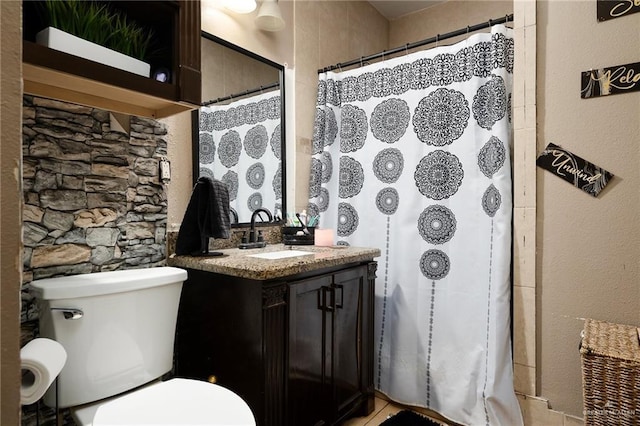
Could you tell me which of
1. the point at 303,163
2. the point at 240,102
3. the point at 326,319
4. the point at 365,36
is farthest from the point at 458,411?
the point at 365,36

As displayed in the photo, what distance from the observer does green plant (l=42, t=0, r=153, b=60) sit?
1085mm

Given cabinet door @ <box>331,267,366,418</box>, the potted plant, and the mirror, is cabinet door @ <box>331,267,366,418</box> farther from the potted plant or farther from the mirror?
the potted plant

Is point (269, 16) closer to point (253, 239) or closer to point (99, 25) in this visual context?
point (99, 25)

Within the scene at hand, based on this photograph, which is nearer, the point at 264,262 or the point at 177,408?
the point at 177,408

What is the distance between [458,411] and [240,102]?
1.99 meters

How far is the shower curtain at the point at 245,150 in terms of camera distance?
5.95 feet

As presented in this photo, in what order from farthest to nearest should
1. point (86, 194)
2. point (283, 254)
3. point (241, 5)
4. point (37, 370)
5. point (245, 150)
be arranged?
1. point (245, 150)
2. point (241, 5)
3. point (283, 254)
4. point (86, 194)
5. point (37, 370)

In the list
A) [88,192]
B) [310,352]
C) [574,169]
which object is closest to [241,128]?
[88,192]

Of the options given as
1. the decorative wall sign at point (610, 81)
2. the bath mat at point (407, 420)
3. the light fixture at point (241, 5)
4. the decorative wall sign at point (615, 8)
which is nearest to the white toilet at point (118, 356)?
the bath mat at point (407, 420)

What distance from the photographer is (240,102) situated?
6.52ft

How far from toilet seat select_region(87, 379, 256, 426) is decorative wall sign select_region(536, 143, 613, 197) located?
160 cm

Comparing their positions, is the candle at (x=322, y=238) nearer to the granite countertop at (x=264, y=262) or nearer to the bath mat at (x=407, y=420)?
the granite countertop at (x=264, y=262)

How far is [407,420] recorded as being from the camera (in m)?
1.86

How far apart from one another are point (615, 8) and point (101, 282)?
2.24 m
